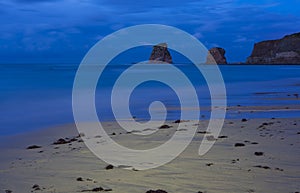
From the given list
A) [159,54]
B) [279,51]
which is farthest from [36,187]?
[279,51]

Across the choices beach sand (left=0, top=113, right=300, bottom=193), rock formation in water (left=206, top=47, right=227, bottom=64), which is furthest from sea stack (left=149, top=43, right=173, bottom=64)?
beach sand (left=0, top=113, right=300, bottom=193)

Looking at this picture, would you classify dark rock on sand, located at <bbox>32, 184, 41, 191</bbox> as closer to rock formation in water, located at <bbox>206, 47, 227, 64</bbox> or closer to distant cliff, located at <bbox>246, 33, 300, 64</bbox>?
rock formation in water, located at <bbox>206, 47, 227, 64</bbox>

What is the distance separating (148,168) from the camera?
6.21 meters

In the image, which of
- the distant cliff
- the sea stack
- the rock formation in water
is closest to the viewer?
the sea stack

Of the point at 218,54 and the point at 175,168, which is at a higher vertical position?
the point at 218,54

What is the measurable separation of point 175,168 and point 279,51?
162 metres

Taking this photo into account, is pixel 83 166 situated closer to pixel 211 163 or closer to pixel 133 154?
Answer: pixel 133 154

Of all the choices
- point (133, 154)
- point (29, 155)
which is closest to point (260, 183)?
point (133, 154)

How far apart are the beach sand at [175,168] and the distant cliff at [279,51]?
155m

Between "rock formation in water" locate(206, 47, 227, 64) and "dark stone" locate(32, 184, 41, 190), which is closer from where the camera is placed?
"dark stone" locate(32, 184, 41, 190)

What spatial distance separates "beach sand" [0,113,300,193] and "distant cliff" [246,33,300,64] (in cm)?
15531

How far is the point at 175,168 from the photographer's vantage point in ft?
20.2

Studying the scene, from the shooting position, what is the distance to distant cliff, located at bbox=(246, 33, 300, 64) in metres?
155

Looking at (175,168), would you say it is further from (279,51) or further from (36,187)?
(279,51)
